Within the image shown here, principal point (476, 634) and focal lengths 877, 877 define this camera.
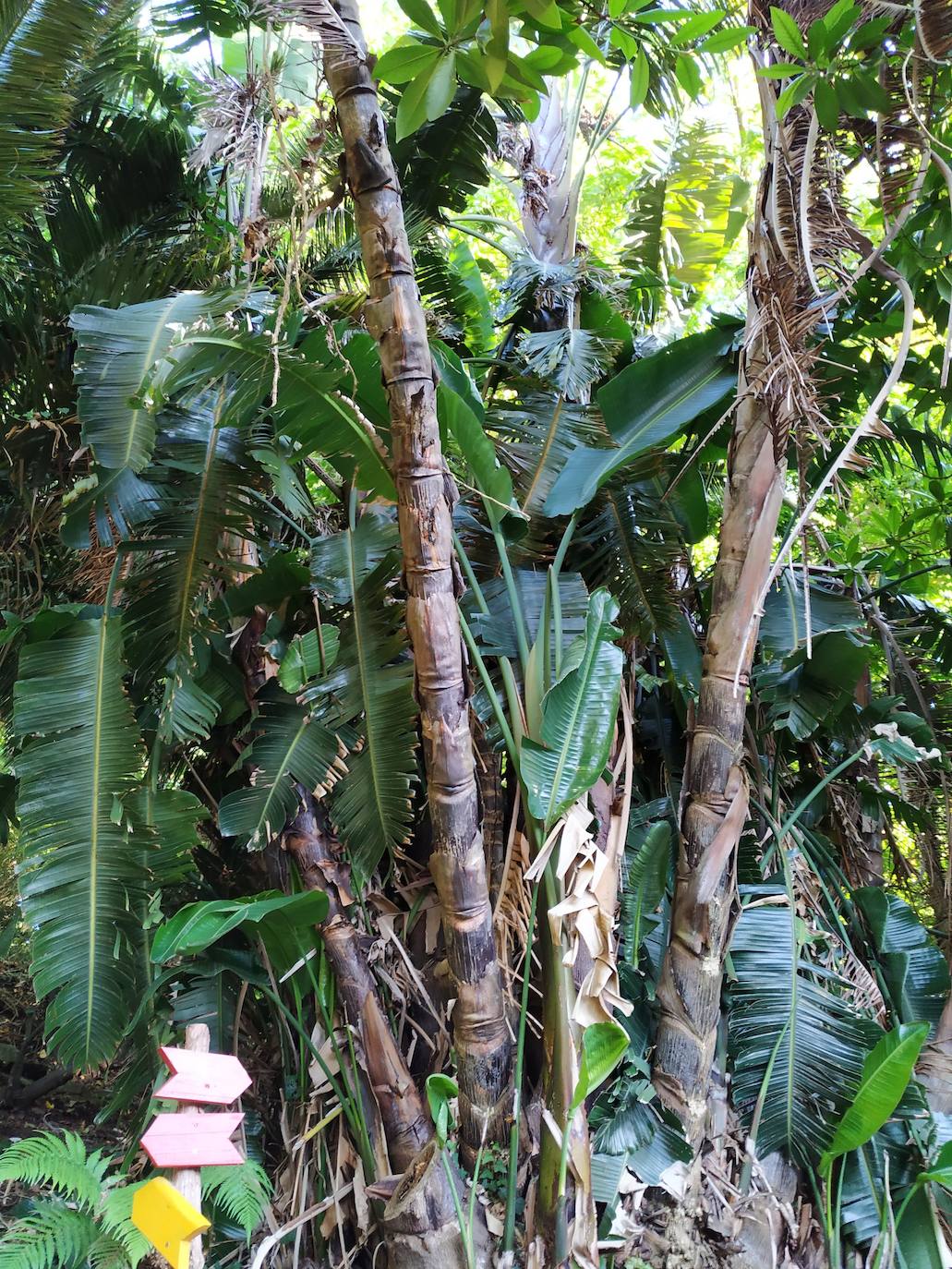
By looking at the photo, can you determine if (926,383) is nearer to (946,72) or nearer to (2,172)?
(946,72)

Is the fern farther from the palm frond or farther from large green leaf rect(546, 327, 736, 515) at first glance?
large green leaf rect(546, 327, 736, 515)

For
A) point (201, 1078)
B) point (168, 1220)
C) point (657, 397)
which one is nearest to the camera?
point (168, 1220)

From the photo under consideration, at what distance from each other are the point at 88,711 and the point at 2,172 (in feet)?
5.28

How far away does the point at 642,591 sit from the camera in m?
2.87

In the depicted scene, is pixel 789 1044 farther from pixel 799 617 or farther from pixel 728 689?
pixel 799 617

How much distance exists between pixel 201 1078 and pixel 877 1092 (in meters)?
1.77

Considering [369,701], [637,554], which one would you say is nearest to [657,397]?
[637,554]

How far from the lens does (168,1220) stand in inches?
54.4

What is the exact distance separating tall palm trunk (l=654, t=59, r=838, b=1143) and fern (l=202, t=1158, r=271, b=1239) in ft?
3.62

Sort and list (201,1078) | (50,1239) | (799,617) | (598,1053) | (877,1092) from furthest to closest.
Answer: (799,617)
(877,1092)
(50,1239)
(598,1053)
(201,1078)

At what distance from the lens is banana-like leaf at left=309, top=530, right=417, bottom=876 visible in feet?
7.86

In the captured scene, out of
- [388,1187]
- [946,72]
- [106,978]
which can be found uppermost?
[946,72]

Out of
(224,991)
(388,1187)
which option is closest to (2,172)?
(224,991)

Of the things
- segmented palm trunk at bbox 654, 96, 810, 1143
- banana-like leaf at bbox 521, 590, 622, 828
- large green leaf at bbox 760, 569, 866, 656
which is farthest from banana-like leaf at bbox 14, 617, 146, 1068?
large green leaf at bbox 760, 569, 866, 656
